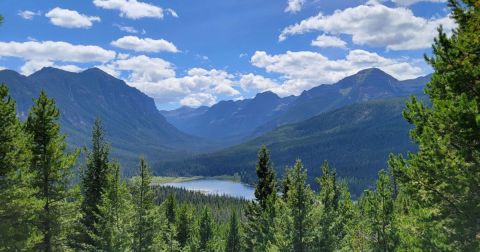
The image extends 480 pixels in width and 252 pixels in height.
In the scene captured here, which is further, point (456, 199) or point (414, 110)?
point (414, 110)

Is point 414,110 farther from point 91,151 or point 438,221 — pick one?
point 91,151

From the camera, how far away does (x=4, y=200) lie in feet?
75.5

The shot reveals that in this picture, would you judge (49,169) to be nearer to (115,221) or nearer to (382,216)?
(115,221)

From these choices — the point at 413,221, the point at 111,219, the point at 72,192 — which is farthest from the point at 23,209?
the point at 413,221

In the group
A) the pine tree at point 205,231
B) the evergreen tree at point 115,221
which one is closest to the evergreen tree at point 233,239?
the pine tree at point 205,231

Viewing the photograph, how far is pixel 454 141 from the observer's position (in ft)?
60.3

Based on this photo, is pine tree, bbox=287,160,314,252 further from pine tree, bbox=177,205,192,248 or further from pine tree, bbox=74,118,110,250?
pine tree, bbox=177,205,192,248

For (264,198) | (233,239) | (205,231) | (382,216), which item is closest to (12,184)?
(264,198)

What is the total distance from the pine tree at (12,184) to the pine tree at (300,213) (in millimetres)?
20479

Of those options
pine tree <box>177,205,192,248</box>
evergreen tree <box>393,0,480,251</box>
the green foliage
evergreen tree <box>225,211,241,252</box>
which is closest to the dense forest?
evergreen tree <box>393,0,480,251</box>

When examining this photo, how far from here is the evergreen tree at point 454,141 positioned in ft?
56.9

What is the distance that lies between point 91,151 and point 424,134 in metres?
30.9

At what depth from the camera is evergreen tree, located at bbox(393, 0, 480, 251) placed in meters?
17.3

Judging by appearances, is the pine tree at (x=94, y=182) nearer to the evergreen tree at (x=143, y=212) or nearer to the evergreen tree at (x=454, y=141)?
the evergreen tree at (x=143, y=212)
